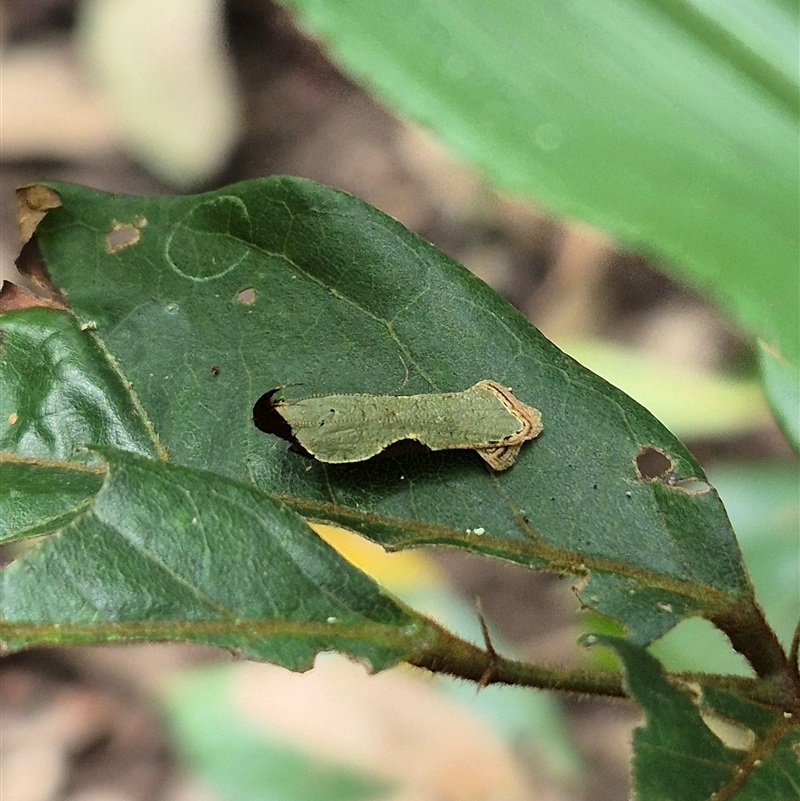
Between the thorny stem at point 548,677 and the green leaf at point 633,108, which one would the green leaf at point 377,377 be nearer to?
the thorny stem at point 548,677

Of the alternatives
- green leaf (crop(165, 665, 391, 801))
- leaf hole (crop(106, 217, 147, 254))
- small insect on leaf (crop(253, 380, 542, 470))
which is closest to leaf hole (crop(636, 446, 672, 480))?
small insect on leaf (crop(253, 380, 542, 470))

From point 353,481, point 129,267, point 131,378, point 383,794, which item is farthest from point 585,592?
point 383,794

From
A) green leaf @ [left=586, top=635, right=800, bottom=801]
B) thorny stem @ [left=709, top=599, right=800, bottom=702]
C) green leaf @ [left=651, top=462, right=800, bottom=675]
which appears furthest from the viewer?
green leaf @ [left=651, top=462, right=800, bottom=675]

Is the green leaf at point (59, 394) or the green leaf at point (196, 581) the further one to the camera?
the green leaf at point (59, 394)

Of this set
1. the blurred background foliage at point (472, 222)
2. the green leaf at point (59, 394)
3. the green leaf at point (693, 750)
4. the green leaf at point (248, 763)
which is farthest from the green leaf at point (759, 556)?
the green leaf at point (59, 394)

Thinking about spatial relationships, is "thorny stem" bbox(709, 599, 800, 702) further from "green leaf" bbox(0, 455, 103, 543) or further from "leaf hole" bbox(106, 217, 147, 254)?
"leaf hole" bbox(106, 217, 147, 254)

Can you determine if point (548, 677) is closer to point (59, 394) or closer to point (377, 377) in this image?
point (377, 377)

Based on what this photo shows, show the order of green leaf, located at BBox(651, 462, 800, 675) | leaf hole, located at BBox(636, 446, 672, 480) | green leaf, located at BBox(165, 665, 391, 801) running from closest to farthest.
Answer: leaf hole, located at BBox(636, 446, 672, 480) < green leaf, located at BBox(651, 462, 800, 675) < green leaf, located at BBox(165, 665, 391, 801)
